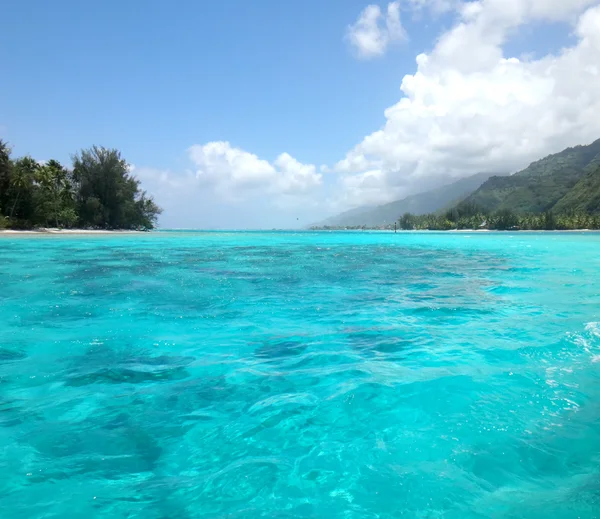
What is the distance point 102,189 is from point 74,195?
19.0 ft

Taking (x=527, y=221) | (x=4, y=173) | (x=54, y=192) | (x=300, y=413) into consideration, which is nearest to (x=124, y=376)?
(x=300, y=413)

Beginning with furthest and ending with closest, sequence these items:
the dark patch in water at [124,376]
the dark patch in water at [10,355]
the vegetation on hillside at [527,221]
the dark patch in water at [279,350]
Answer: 1. the vegetation on hillside at [527,221]
2. the dark patch in water at [279,350]
3. the dark patch in water at [10,355]
4. the dark patch in water at [124,376]

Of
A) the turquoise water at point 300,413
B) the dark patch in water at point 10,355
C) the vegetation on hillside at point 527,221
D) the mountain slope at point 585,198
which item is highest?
the mountain slope at point 585,198

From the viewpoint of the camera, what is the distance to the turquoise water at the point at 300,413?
3.53m

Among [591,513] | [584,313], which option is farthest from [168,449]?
[584,313]

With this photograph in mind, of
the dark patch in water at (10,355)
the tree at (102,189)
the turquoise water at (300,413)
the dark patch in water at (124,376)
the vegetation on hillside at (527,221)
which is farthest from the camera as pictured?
the vegetation on hillside at (527,221)

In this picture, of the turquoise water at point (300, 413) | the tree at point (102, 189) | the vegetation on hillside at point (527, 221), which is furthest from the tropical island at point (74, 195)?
the vegetation on hillside at point (527, 221)

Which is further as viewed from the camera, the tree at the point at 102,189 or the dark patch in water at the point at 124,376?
the tree at the point at 102,189

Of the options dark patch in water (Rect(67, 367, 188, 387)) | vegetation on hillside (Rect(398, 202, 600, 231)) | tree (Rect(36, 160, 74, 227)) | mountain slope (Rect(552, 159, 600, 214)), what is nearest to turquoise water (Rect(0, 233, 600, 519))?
dark patch in water (Rect(67, 367, 188, 387))

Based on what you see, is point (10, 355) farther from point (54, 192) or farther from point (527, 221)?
point (527, 221)

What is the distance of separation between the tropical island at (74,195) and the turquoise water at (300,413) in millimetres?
62663

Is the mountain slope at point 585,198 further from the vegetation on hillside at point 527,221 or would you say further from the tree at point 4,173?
the tree at point 4,173

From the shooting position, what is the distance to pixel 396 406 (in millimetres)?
5457

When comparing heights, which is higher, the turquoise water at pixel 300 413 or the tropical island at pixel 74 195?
the tropical island at pixel 74 195
